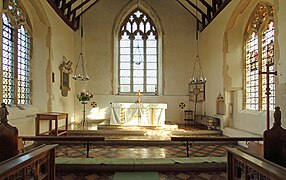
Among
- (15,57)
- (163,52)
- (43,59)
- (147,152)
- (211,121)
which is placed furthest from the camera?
(163,52)

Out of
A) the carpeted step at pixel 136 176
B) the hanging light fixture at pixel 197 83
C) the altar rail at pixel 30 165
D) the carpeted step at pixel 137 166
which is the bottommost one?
the carpeted step at pixel 136 176

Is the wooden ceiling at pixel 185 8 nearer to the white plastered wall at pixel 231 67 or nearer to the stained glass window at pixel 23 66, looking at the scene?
the white plastered wall at pixel 231 67

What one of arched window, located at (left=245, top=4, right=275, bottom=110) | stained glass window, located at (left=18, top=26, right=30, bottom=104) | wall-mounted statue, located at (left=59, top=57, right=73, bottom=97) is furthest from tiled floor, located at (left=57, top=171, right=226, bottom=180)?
Answer: wall-mounted statue, located at (left=59, top=57, right=73, bottom=97)

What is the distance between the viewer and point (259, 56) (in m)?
5.88

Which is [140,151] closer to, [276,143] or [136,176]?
[136,176]

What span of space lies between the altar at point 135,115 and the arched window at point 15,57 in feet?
8.18

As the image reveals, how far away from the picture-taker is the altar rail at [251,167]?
1772 mm

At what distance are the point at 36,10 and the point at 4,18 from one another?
125 cm

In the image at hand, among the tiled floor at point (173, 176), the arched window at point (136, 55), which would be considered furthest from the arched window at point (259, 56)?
the arched window at point (136, 55)

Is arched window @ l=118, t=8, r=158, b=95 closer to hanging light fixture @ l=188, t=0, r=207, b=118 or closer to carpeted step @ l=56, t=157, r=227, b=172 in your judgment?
hanging light fixture @ l=188, t=0, r=207, b=118

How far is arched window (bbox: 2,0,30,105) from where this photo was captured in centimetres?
537

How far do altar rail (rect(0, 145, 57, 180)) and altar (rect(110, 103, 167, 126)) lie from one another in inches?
181

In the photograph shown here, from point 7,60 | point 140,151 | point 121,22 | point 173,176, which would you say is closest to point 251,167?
point 173,176

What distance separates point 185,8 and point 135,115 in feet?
15.6
